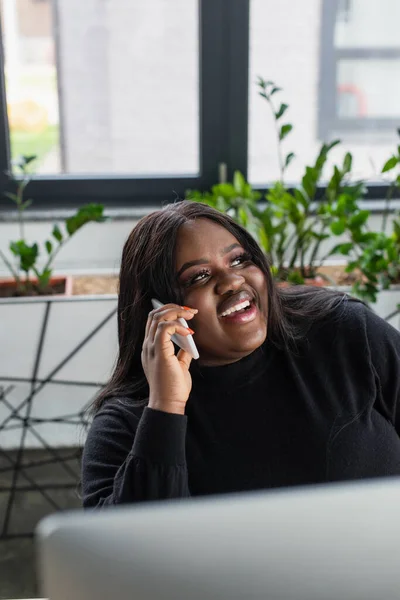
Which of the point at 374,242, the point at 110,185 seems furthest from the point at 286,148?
the point at 374,242

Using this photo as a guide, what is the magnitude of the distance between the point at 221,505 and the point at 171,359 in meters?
0.64

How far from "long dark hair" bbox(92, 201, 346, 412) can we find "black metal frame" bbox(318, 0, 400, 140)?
200cm

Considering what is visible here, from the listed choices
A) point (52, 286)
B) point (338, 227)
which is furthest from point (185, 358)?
point (52, 286)

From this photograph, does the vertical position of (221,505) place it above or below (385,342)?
above

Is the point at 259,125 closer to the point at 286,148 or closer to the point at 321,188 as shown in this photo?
the point at 286,148

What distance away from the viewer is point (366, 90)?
128 inches

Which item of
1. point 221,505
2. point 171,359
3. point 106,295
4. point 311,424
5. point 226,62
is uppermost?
point 226,62

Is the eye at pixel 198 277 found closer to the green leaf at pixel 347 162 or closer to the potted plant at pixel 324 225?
the potted plant at pixel 324 225

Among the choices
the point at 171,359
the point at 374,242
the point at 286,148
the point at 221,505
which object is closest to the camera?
the point at 221,505

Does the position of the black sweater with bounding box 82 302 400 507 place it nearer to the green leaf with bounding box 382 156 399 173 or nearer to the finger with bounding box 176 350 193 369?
the finger with bounding box 176 350 193 369

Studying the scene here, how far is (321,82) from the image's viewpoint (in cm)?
319

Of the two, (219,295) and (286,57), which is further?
(286,57)

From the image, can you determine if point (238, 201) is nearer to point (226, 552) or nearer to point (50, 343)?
point (50, 343)

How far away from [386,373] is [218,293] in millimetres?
312
